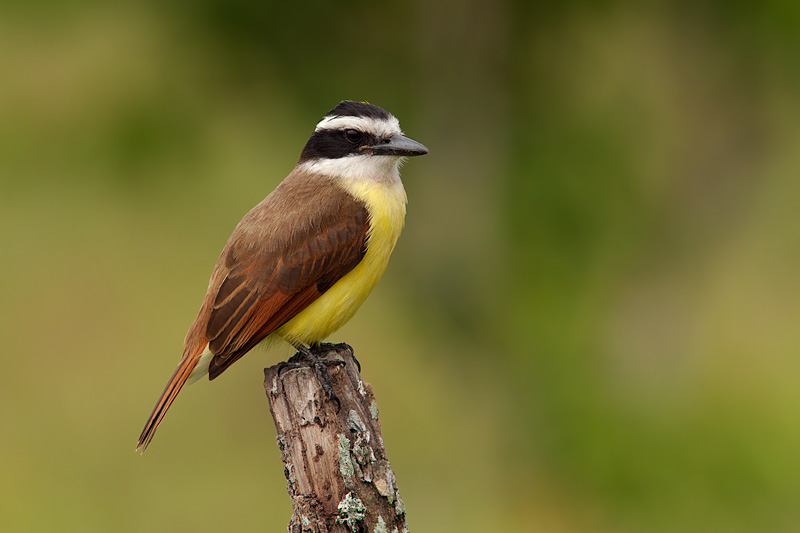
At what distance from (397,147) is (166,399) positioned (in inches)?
75.8

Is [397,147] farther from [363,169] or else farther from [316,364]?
[316,364]

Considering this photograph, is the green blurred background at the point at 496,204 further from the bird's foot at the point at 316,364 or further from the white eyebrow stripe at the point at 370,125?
the bird's foot at the point at 316,364

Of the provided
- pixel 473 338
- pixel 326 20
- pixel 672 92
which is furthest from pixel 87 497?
pixel 672 92

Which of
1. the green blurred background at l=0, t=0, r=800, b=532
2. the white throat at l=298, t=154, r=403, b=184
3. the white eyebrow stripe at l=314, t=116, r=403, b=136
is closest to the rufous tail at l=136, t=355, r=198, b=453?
the white throat at l=298, t=154, r=403, b=184

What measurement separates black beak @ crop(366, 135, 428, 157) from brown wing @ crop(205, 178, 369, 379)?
1.62 feet

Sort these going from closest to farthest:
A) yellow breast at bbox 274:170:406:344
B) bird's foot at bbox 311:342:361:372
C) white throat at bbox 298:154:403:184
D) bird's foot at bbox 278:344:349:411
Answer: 1. bird's foot at bbox 278:344:349:411
2. bird's foot at bbox 311:342:361:372
3. yellow breast at bbox 274:170:406:344
4. white throat at bbox 298:154:403:184

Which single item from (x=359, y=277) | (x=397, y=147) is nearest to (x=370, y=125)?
(x=397, y=147)

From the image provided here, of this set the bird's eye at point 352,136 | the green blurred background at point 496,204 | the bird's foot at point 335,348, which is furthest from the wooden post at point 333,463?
the green blurred background at point 496,204

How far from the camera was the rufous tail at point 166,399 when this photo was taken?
181 inches

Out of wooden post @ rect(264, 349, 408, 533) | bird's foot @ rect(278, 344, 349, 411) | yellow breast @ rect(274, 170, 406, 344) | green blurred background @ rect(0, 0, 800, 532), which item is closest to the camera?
wooden post @ rect(264, 349, 408, 533)

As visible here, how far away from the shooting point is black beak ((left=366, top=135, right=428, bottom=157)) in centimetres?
537

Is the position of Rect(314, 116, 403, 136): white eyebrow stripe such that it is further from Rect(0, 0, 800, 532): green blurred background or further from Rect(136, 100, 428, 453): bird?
Rect(0, 0, 800, 532): green blurred background

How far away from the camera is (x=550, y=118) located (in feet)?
28.7

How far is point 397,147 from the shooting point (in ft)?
17.8
